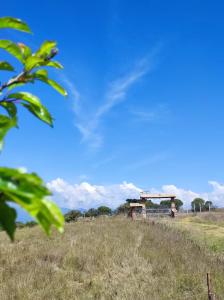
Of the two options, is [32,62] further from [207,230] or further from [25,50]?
[207,230]

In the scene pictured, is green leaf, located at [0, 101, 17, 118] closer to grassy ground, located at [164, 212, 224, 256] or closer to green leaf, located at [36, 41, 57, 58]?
green leaf, located at [36, 41, 57, 58]

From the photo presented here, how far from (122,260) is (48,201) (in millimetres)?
15687

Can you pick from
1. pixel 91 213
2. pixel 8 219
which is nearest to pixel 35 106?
pixel 8 219

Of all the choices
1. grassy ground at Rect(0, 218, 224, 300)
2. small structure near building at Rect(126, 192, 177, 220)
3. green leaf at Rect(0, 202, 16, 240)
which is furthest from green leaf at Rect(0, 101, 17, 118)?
small structure near building at Rect(126, 192, 177, 220)

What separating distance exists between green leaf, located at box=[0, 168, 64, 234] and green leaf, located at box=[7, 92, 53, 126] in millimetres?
414

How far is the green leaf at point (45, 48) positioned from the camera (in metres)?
1.26

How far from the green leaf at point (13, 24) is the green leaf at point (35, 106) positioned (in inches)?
6.7

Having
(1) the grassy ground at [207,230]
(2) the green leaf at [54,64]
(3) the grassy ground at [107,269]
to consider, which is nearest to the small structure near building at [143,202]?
(1) the grassy ground at [207,230]

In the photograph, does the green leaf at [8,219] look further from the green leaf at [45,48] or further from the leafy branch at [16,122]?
the green leaf at [45,48]

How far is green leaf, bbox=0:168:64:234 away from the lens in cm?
85

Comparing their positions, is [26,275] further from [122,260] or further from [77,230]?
[77,230]

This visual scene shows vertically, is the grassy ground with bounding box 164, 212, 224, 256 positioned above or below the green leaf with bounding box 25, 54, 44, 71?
above

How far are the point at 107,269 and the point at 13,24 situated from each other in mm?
14339

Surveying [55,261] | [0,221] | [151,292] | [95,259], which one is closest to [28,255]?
[55,261]
